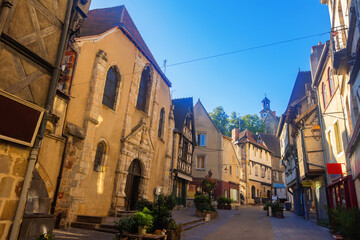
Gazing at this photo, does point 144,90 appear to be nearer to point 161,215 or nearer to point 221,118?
point 161,215

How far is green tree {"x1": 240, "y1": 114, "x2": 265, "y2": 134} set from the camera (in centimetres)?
5116

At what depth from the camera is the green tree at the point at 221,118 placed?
154 ft

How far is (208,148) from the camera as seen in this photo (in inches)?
1193

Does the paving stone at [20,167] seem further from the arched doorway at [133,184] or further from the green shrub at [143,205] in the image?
the arched doorway at [133,184]

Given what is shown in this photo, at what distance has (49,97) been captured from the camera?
461 centimetres

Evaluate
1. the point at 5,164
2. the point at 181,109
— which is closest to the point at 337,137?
the point at 181,109

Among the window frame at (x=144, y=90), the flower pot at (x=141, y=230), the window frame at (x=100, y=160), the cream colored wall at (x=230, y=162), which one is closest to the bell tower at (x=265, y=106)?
the cream colored wall at (x=230, y=162)

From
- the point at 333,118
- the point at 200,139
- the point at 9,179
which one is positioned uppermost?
the point at 200,139

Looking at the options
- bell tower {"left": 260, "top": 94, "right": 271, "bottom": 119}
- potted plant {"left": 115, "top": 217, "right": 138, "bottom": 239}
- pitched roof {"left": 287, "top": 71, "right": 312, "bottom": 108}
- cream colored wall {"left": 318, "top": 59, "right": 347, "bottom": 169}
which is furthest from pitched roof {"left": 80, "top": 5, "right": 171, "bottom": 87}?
bell tower {"left": 260, "top": 94, "right": 271, "bottom": 119}

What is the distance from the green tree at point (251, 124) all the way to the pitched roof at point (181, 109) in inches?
1172

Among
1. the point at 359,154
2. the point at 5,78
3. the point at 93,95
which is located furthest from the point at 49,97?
the point at 359,154

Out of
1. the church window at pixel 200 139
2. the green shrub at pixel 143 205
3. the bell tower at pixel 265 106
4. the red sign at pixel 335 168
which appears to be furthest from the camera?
the bell tower at pixel 265 106

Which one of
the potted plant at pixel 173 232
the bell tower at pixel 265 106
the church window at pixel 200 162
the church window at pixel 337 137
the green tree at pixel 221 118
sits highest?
the bell tower at pixel 265 106

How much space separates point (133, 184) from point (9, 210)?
1055 centimetres
